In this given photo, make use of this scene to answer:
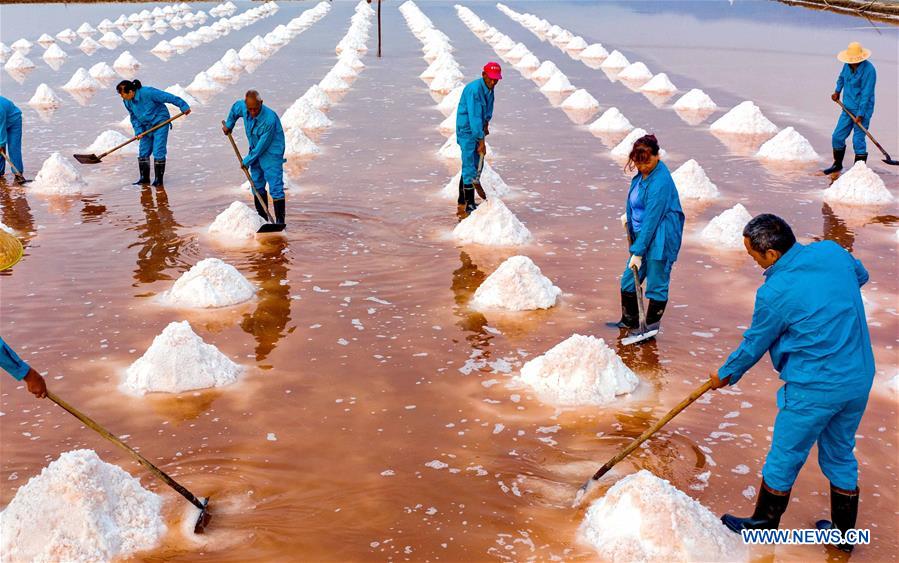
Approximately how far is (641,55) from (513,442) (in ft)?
64.1

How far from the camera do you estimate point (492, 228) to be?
7367 mm

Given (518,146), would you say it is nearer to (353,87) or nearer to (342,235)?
(342,235)

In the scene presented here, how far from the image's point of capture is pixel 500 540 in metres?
3.46

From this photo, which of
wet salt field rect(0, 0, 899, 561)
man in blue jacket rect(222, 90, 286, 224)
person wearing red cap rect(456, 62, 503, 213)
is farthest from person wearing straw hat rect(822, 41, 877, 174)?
man in blue jacket rect(222, 90, 286, 224)

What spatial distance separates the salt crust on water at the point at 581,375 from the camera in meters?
4.62

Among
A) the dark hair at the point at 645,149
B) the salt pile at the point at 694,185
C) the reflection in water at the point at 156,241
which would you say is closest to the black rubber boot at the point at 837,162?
the salt pile at the point at 694,185

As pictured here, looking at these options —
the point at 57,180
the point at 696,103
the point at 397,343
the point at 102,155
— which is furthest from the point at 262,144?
the point at 696,103

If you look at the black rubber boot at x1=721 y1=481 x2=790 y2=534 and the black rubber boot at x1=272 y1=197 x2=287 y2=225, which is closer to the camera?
the black rubber boot at x1=721 y1=481 x2=790 y2=534

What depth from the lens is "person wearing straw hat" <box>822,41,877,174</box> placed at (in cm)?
897

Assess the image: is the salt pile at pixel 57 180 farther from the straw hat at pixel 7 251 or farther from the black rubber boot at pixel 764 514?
the black rubber boot at pixel 764 514

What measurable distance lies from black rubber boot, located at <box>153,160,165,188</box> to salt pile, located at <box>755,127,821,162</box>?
7358mm

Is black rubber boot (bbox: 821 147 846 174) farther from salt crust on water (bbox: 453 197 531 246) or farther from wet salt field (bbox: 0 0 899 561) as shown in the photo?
salt crust on water (bbox: 453 197 531 246)

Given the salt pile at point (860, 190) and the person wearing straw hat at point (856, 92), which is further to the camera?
the person wearing straw hat at point (856, 92)

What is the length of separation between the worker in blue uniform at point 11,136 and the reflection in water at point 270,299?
376 cm
